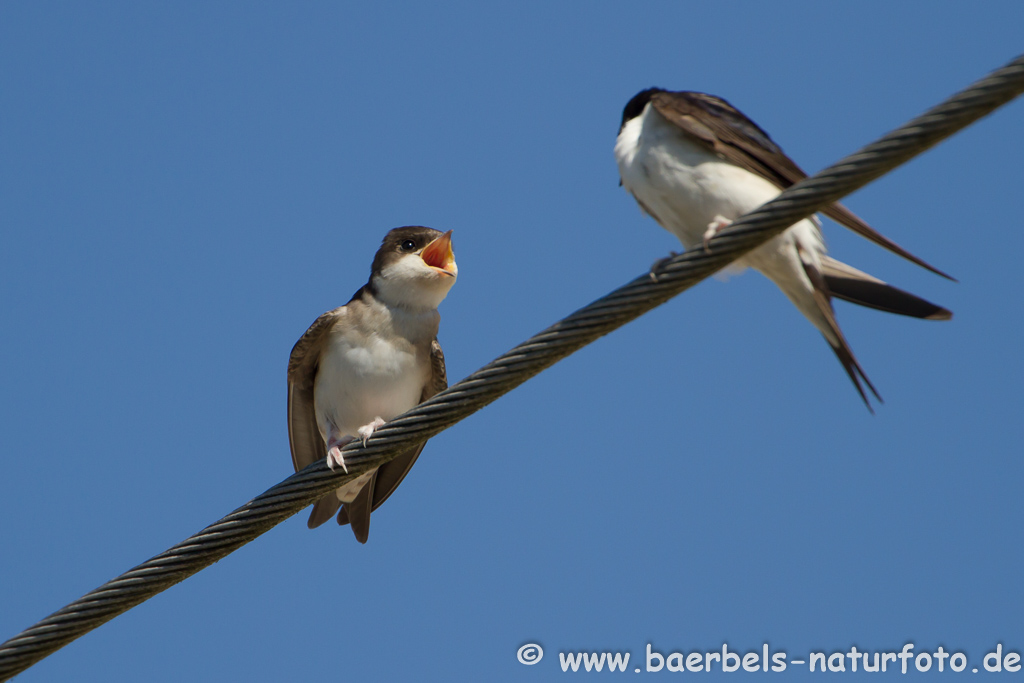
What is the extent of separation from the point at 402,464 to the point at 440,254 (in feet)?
5.17

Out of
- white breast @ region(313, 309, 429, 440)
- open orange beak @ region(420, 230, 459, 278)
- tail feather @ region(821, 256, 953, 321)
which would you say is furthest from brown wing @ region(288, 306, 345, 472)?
tail feather @ region(821, 256, 953, 321)

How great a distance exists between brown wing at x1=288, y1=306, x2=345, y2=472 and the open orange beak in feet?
2.45

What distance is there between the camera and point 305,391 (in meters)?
7.43

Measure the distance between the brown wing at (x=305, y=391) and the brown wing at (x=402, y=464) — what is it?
0.56 metres

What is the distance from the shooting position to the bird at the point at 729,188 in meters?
5.00

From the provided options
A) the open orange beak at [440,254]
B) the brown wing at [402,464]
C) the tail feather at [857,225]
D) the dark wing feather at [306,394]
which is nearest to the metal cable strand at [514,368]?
the tail feather at [857,225]

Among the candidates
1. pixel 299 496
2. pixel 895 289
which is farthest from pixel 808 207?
pixel 299 496

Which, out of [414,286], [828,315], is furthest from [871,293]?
[414,286]

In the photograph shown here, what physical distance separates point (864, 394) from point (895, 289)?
492 millimetres

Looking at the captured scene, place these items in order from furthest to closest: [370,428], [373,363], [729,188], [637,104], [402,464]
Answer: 1. [402,464]
2. [373,363]
3. [370,428]
4. [637,104]
5. [729,188]

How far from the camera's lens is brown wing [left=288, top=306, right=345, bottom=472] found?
7.09m

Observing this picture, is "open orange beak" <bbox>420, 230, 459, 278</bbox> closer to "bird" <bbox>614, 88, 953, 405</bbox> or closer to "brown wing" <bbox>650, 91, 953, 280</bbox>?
"bird" <bbox>614, 88, 953, 405</bbox>

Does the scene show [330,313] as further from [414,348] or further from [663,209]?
[663,209]

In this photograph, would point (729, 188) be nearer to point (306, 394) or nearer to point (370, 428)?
point (370, 428)
